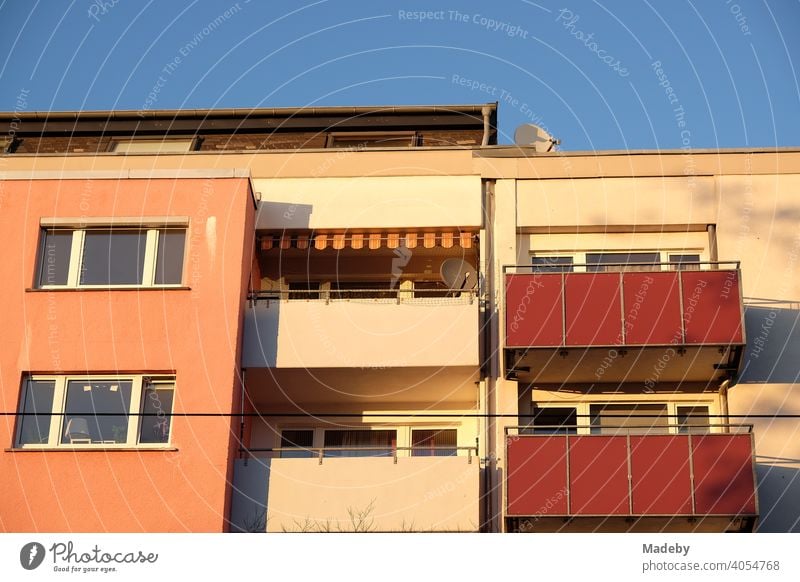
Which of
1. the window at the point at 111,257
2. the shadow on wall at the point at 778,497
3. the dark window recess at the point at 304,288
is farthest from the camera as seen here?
the dark window recess at the point at 304,288

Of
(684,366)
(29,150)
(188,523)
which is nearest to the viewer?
(188,523)

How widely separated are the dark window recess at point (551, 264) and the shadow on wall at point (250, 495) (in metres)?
5.48

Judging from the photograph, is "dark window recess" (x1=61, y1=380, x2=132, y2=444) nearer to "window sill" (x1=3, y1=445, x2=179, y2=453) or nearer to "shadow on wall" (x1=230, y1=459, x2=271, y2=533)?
"window sill" (x1=3, y1=445, x2=179, y2=453)

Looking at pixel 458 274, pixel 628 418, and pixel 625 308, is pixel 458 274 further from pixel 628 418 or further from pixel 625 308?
pixel 628 418

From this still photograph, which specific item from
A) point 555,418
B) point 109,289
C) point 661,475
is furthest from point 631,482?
point 109,289

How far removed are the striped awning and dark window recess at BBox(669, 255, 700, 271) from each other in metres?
3.44

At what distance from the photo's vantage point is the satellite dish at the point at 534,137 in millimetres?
29375

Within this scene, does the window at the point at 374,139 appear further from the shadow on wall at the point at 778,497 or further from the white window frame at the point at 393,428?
the shadow on wall at the point at 778,497

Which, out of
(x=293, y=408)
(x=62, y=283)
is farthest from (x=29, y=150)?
(x=293, y=408)

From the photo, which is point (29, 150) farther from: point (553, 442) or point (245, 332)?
point (553, 442)

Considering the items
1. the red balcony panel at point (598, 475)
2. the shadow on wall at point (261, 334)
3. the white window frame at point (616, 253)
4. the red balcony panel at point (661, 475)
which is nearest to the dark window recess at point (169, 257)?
the shadow on wall at point (261, 334)

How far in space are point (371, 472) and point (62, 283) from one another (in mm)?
5971

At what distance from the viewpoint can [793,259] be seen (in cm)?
2641

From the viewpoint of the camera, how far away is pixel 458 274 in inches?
1064
